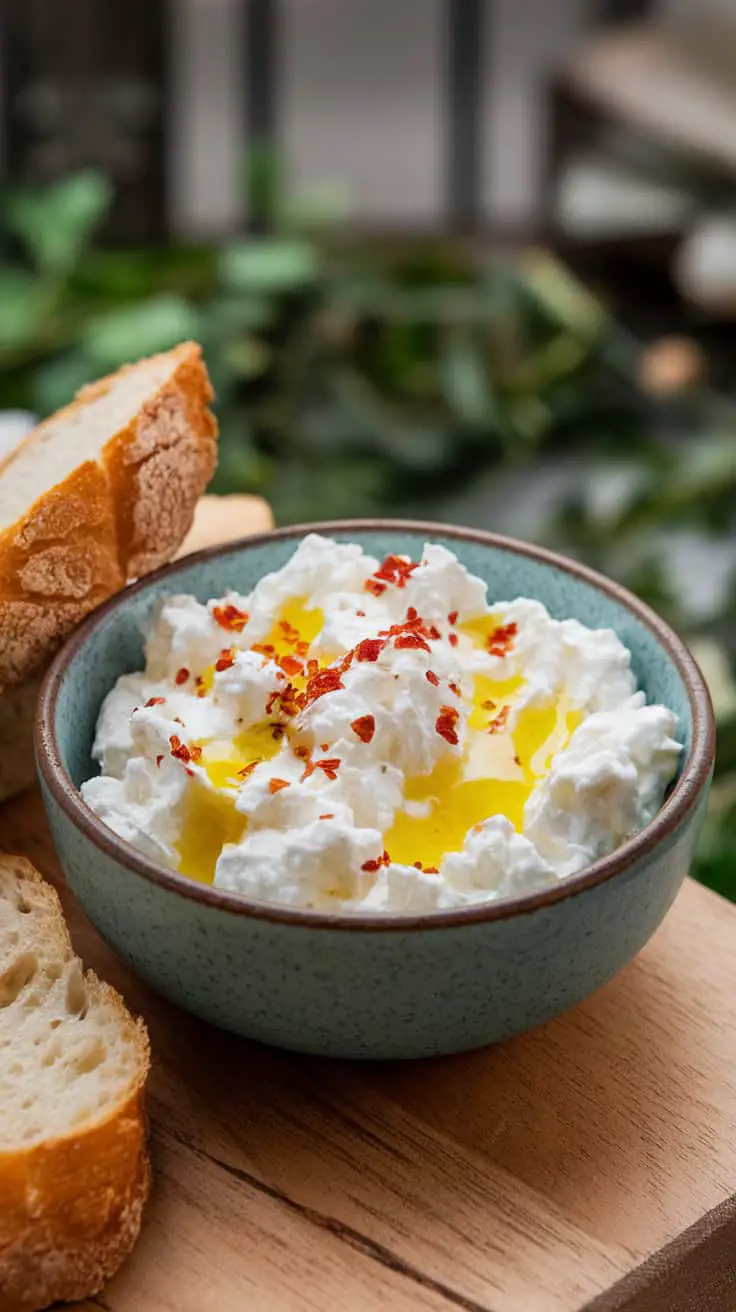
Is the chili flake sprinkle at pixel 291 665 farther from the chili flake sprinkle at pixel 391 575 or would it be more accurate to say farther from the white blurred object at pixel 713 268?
the white blurred object at pixel 713 268

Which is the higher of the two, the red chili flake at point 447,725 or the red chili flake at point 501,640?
the red chili flake at point 447,725

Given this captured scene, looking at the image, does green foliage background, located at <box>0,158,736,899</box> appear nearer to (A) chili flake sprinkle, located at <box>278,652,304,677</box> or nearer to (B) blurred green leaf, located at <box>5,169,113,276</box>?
(B) blurred green leaf, located at <box>5,169,113,276</box>

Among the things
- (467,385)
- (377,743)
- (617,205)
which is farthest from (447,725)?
(617,205)

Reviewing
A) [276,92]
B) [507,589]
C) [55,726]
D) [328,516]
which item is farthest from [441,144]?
[55,726]

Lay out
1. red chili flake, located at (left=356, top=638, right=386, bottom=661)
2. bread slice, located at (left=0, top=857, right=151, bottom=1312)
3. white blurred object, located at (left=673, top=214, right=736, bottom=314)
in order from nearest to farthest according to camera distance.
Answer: bread slice, located at (left=0, top=857, right=151, bottom=1312) < red chili flake, located at (left=356, top=638, right=386, bottom=661) < white blurred object, located at (left=673, top=214, right=736, bottom=314)

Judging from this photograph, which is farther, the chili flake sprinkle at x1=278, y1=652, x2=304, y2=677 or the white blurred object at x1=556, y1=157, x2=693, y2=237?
the white blurred object at x1=556, y1=157, x2=693, y2=237

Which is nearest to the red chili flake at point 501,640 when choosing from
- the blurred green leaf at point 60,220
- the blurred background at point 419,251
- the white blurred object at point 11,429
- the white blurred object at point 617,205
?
the white blurred object at point 11,429

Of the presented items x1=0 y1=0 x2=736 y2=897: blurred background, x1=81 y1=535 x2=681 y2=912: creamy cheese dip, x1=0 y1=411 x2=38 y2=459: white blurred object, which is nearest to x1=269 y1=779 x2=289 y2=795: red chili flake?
x1=81 y1=535 x2=681 y2=912: creamy cheese dip
